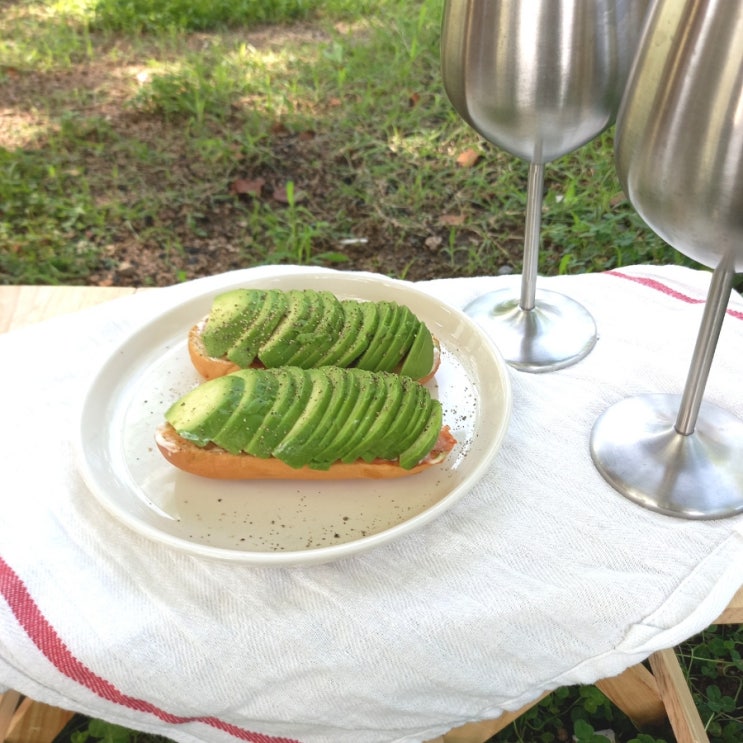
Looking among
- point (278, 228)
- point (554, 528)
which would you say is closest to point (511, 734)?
point (554, 528)

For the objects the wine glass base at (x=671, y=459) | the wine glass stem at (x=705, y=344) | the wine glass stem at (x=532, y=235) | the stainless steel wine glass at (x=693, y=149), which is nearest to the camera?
the stainless steel wine glass at (x=693, y=149)

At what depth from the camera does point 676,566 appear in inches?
36.3

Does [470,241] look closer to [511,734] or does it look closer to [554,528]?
[511,734]

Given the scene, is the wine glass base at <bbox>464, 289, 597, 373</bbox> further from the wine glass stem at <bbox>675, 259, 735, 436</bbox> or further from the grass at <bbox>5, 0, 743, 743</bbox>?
the grass at <bbox>5, 0, 743, 743</bbox>

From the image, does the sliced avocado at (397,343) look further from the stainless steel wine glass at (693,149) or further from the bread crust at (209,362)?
the stainless steel wine glass at (693,149)

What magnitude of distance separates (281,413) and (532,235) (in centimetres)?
55

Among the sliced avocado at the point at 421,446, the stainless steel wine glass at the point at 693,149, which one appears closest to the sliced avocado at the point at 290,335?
the sliced avocado at the point at 421,446

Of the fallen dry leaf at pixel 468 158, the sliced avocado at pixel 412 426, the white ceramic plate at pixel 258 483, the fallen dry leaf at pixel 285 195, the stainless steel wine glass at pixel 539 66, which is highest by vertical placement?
the stainless steel wine glass at pixel 539 66

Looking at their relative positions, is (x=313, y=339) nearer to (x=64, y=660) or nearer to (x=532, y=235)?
(x=532, y=235)

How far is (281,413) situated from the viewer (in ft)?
3.22

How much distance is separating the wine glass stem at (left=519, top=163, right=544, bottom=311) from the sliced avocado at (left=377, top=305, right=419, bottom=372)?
0.87 ft

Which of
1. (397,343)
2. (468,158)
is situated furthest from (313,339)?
(468,158)

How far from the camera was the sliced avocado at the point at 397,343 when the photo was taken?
110cm

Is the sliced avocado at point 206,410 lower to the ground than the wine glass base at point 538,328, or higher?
higher
